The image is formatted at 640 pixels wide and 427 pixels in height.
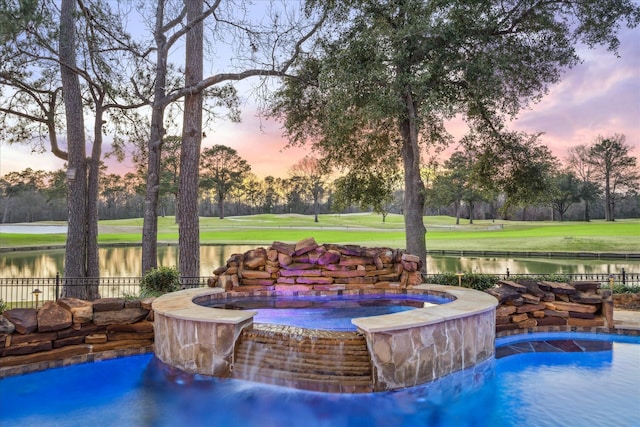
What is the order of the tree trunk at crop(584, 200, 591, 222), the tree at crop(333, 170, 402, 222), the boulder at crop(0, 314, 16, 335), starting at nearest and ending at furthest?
1. the boulder at crop(0, 314, 16, 335)
2. the tree at crop(333, 170, 402, 222)
3. the tree trunk at crop(584, 200, 591, 222)

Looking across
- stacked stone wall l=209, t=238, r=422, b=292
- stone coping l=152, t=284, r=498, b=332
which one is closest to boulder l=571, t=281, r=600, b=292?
stone coping l=152, t=284, r=498, b=332

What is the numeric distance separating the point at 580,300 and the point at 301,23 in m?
9.38

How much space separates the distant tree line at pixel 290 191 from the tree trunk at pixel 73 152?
19.4 m

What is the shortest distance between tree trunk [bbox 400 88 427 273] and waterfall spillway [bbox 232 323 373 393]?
7444 millimetres

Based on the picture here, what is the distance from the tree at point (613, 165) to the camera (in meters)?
42.5

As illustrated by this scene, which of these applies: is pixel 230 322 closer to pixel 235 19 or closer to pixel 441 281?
pixel 441 281

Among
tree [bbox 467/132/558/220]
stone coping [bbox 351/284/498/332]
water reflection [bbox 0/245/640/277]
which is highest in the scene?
tree [bbox 467/132/558/220]

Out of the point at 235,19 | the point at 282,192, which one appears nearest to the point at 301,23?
the point at 235,19

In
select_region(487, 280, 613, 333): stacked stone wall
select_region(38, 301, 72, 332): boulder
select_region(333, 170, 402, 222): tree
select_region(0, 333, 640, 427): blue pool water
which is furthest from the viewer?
select_region(333, 170, 402, 222): tree

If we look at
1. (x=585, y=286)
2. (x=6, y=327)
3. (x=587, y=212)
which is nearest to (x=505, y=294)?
(x=585, y=286)

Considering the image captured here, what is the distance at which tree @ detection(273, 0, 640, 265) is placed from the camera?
9.89 metres

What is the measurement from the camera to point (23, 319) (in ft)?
16.6

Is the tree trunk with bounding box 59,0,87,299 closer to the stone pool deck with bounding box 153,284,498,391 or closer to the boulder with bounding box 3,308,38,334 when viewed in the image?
the boulder with bounding box 3,308,38,334

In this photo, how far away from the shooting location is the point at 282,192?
2694 inches
